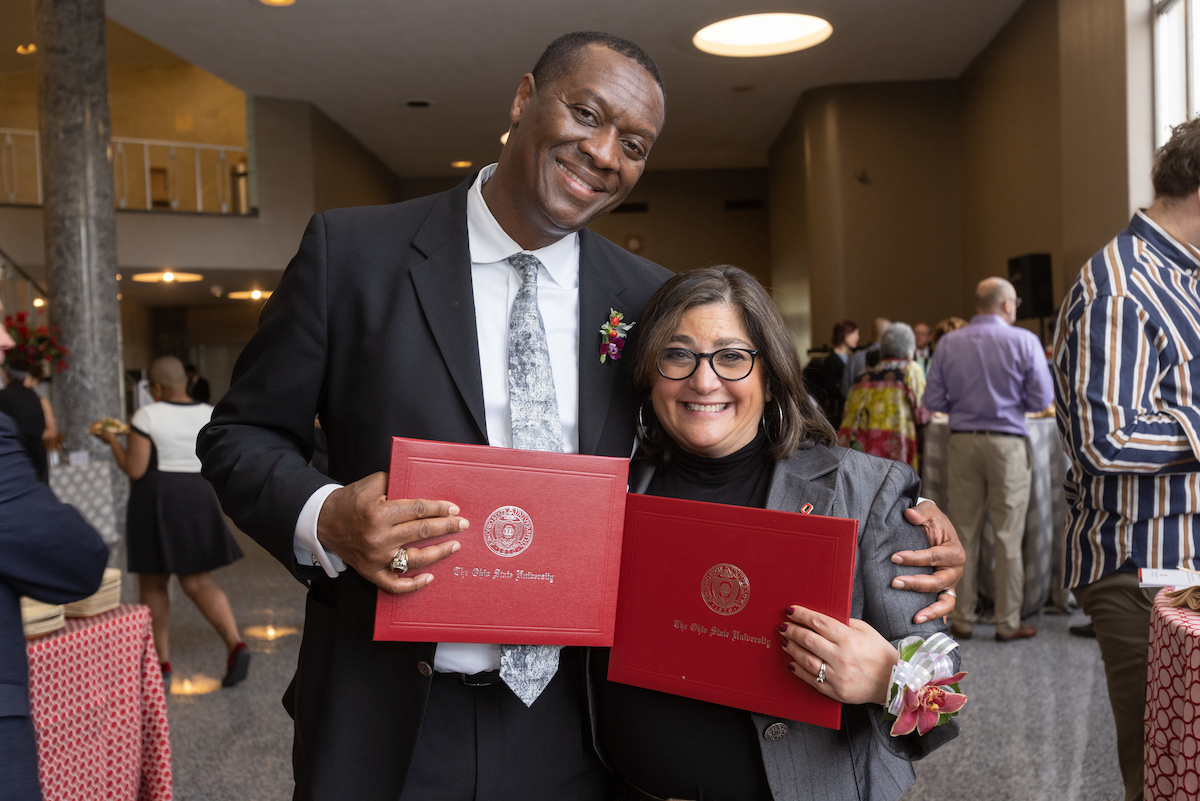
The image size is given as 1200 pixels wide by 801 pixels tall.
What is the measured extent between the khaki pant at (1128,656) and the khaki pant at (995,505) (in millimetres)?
3006

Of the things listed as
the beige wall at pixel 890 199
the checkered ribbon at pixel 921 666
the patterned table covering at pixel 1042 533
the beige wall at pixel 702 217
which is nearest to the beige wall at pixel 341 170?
the beige wall at pixel 702 217

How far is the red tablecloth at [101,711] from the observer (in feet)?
7.73

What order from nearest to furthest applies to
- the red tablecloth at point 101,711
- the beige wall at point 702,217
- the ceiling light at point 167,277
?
the red tablecloth at point 101,711, the ceiling light at point 167,277, the beige wall at point 702,217

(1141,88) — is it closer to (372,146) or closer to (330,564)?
(330,564)

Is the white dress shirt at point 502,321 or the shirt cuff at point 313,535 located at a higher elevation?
the white dress shirt at point 502,321

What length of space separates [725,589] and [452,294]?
2.02 ft

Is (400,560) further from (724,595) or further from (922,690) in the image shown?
(922,690)

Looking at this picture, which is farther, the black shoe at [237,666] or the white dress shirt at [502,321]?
the black shoe at [237,666]

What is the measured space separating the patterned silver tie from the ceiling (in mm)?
7742

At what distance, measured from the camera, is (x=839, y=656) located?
1205 millimetres

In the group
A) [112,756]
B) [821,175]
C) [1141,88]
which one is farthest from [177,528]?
[821,175]

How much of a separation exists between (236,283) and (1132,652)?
12.8m

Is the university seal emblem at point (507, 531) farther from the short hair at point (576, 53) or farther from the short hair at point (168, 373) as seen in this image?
the short hair at point (168, 373)

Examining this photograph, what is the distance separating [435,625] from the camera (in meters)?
1.21
